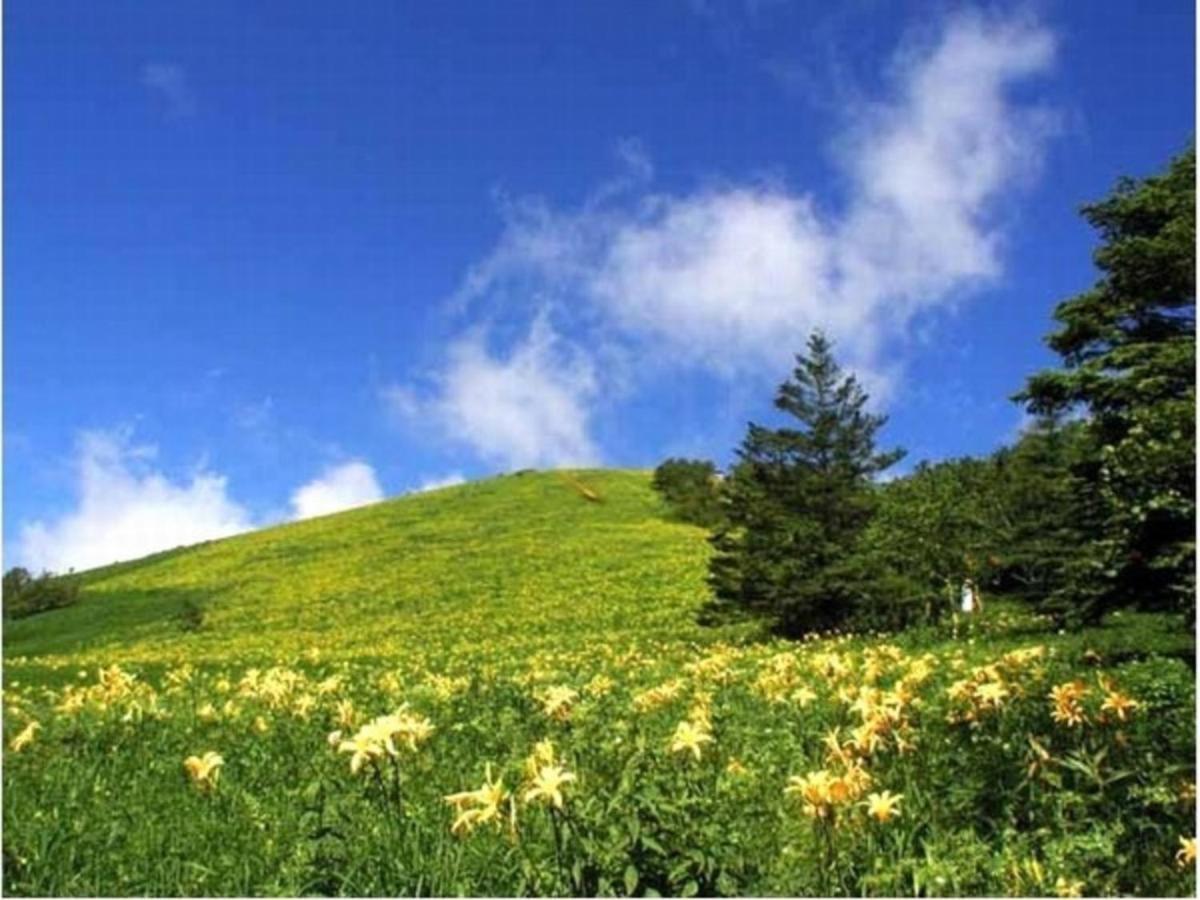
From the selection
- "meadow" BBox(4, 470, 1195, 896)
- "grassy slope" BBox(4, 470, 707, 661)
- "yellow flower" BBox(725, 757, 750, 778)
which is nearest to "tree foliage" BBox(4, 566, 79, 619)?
"grassy slope" BBox(4, 470, 707, 661)

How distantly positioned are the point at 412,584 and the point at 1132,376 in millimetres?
48235

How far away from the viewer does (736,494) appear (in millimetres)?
36594

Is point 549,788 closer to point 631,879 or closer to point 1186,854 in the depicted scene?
point 631,879

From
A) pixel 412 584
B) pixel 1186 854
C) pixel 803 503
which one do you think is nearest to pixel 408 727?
pixel 1186 854

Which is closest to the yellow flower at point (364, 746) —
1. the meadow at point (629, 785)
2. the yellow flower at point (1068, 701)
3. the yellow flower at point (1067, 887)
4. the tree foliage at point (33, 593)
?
the meadow at point (629, 785)

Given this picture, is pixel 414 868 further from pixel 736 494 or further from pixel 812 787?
pixel 736 494

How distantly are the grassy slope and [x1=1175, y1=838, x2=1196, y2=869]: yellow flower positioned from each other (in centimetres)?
3071

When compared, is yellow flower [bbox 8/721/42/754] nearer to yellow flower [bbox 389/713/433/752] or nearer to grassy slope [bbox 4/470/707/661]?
yellow flower [bbox 389/713/433/752]

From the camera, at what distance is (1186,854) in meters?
4.92

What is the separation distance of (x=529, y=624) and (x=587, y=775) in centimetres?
3783

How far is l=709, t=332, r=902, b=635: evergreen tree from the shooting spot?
3431cm

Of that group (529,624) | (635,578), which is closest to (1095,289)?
(529,624)

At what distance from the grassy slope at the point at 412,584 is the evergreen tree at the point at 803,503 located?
471 centimetres

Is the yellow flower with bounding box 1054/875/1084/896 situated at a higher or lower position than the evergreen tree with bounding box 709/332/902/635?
lower
